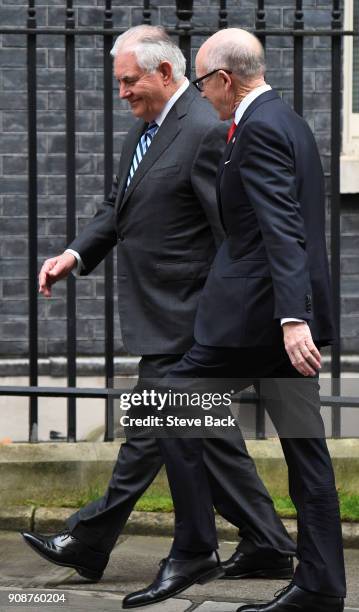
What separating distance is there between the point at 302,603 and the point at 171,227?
4.33ft

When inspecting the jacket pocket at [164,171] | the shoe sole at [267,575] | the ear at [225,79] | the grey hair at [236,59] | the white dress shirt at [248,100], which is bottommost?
the shoe sole at [267,575]

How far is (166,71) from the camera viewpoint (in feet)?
16.6

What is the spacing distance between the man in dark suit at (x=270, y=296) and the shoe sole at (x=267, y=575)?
0.50 meters

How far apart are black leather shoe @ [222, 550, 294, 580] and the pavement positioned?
3 cm

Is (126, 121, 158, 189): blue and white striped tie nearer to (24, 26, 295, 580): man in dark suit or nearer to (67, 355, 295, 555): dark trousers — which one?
(24, 26, 295, 580): man in dark suit

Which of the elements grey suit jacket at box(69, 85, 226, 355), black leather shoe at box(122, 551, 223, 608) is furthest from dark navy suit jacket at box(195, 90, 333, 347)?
black leather shoe at box(122, 551, 223, 608)

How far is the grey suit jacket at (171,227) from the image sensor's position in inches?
197

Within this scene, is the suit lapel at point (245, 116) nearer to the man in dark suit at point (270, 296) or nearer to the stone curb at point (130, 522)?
the man in dark suit at point (270, 296)

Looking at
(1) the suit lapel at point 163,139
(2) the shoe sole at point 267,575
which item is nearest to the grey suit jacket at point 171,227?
(1) the suit lapel at point 163,139

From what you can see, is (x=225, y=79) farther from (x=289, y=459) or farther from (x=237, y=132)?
(x=289, y=459)

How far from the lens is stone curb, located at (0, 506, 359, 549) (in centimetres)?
581

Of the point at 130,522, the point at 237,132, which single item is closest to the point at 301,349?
the point at 237,132

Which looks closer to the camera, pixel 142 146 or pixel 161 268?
pixel 161 268

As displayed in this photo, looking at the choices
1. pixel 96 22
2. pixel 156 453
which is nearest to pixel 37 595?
pixel 156 453
